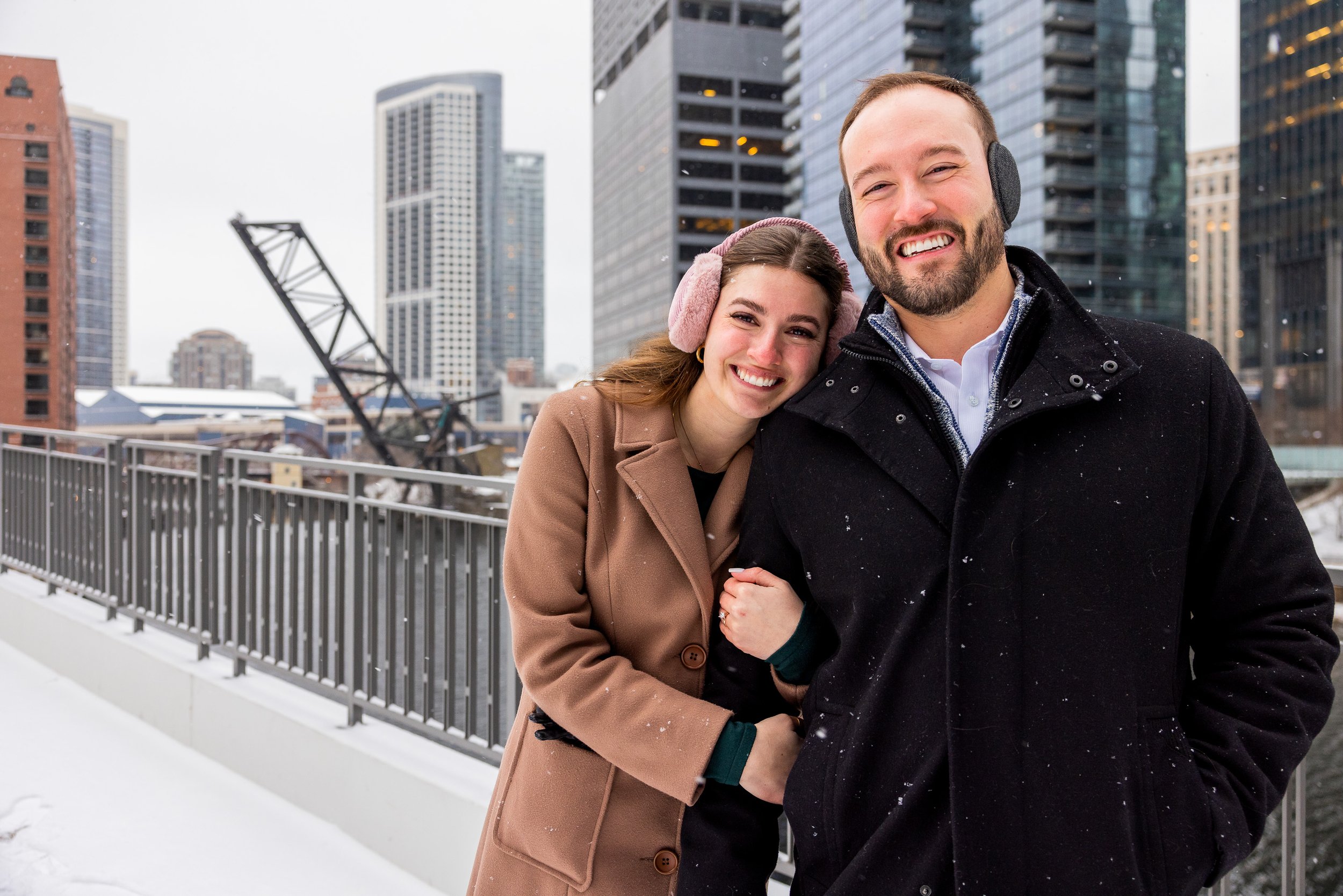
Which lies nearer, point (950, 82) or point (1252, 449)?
point (1252, 449)

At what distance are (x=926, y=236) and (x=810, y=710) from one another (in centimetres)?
69

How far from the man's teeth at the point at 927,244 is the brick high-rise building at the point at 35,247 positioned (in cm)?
4216

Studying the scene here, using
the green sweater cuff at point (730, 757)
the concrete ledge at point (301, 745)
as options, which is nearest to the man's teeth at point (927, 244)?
the green sweater cuff at point (730, 757)

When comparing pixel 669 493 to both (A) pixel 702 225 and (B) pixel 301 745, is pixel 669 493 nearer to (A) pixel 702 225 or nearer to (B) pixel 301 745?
(B) pixel 301 745

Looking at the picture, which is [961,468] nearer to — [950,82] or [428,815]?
[950,82]

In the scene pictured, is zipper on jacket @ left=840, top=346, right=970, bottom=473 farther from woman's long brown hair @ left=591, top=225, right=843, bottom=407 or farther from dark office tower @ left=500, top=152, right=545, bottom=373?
dark office tower @ left=500, top=152, right=545, bottom=373

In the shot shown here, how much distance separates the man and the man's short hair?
0.10ft

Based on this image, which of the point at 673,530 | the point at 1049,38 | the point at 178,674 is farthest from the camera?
the point at 1049,38

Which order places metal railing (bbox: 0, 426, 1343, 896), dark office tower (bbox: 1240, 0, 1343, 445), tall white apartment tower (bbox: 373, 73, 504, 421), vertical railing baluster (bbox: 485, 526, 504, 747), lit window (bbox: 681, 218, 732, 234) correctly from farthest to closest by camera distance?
lit window (bbox: 681, 218, 732, 234) < tall white apartment tower (bbox: 373, 73, 504, 421) < dark office tower (bbox: 1240, 0, 1343, 445) < metal railing (bbox: 0, 426, 1343, 896) < vertical railing baluster (bbox: 485, 526, 504, 747)

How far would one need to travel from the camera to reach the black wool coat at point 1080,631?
105cm

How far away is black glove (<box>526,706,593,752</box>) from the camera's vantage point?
57.8 inches

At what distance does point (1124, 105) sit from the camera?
62.1 metres

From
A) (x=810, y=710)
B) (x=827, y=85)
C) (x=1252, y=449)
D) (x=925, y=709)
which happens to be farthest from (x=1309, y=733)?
(x=827, y=85)

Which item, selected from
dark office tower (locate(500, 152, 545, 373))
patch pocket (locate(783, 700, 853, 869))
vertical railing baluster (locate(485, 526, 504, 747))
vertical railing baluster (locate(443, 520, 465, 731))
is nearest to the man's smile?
patch pocket (locate(783, 700, 853, 869))
